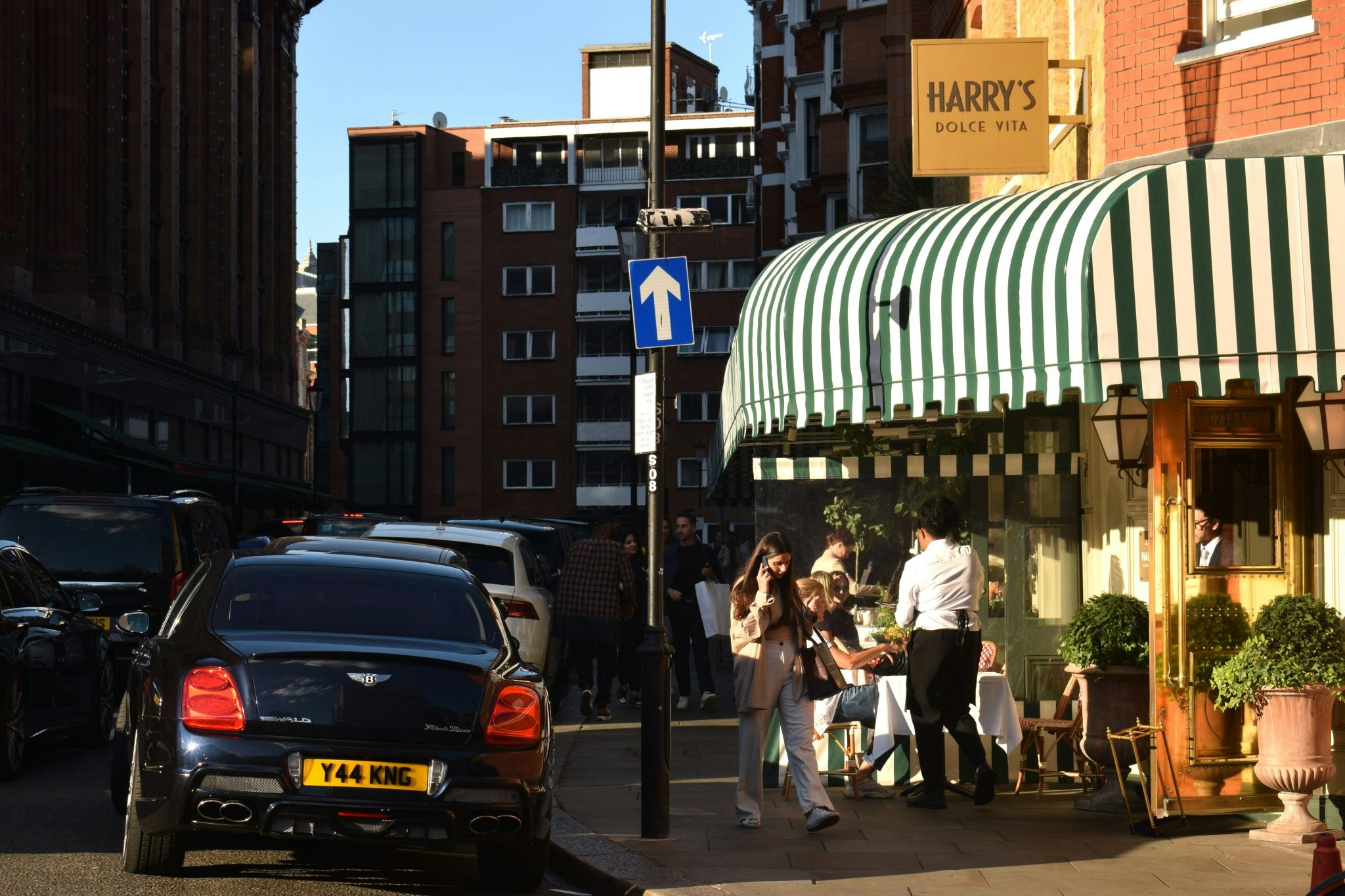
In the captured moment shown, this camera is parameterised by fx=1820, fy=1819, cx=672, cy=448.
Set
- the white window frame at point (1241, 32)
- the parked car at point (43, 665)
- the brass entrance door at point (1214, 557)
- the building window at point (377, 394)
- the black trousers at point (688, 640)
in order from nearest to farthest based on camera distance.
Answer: the brass entrance door at point (1214, 557) → the white window frame at point (1241, 32) → the parked car at point (43, 665) → the black trousers at point (688, 640) → the building window at point (377, 394)

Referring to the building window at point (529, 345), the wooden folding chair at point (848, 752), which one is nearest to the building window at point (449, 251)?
the building window at point (529, 345)

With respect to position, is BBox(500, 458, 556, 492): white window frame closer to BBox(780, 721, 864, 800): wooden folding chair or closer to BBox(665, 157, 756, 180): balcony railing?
BBox(665, 157, 756, 180): balcony railing

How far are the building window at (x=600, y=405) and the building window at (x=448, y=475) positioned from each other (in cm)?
617

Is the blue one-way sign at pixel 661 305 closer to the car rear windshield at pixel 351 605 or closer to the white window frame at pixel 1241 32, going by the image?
the car rear windshield at pixel 351 605

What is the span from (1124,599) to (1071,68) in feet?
13.3

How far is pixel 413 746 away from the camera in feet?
25.5

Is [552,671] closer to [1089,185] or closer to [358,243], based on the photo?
[1089,185]

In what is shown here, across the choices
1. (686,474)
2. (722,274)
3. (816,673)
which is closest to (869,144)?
(816,673)

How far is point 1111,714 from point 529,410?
241 ft

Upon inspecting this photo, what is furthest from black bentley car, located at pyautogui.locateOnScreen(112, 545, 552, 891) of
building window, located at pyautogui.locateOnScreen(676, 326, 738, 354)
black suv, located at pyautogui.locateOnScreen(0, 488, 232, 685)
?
building window, located at pyautogui.locateOnScreen(676, 326, 738, 354)

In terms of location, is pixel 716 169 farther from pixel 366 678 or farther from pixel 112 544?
pixel 366 678

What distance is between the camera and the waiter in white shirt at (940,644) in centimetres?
1117

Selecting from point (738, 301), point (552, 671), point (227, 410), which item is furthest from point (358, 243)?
point (552, 671)

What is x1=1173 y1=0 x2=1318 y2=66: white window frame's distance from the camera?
10758mm
